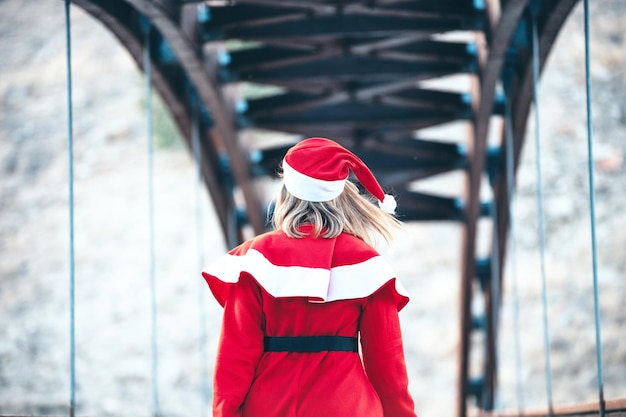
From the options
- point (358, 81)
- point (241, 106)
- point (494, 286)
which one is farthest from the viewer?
point (494, 286)

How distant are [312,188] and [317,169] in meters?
0.07

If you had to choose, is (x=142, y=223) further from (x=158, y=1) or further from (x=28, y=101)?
(x=158, y=1)

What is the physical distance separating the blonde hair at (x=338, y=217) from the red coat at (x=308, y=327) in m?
0.05

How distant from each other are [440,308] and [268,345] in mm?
27246

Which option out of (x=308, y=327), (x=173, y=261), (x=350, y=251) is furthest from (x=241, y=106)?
(x=173, y=261)

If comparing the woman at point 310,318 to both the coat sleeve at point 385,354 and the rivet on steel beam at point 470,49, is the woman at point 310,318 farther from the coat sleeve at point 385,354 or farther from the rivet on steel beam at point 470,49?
the rivet on steel beam at point 470,49

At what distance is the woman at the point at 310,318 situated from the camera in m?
3.34

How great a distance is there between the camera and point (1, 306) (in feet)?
116

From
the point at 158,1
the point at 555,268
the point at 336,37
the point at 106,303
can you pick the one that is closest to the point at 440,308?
the point at 555,268

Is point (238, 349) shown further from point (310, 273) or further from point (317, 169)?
point (317, 169)

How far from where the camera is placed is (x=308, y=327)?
3.41 metres

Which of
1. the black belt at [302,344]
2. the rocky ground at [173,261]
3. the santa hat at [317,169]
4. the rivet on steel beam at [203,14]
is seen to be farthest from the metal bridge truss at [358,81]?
the rocky ground at [173,261]

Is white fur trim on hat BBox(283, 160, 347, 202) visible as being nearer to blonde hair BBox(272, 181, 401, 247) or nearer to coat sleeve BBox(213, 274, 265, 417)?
blonde hair BBox(272, 181, 401, 247)

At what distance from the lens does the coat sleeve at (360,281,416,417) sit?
342cm
